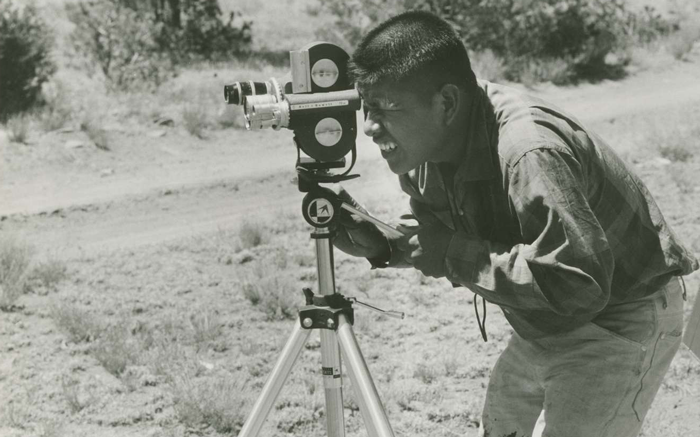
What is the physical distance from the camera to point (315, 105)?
2.23 m

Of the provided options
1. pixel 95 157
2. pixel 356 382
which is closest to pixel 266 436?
pixel 356 382

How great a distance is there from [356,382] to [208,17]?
12.4 m

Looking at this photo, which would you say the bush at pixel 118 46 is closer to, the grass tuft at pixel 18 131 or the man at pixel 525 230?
the grass tuft at pixel 18 131

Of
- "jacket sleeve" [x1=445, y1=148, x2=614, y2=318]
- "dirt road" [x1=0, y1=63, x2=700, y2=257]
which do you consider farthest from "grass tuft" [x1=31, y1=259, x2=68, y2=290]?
"jacket sleeve" [x1=445, y1=148, x2=614, y2=318]

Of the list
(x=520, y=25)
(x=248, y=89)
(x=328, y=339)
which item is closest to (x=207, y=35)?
(x=520, y=25)

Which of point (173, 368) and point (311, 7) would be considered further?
point (311, 7)

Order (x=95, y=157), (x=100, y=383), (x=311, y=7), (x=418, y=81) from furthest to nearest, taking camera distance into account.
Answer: (x=311, y=7)
(x=95, y=157)
(x=100, y=383)
(x=418, y=81)

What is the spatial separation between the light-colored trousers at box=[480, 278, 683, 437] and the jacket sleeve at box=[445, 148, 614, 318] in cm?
23

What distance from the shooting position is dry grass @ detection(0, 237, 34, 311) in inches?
190

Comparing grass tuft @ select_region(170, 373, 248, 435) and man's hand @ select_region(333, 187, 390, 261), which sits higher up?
man's hand @ select_region(333, 187, 390, 261)

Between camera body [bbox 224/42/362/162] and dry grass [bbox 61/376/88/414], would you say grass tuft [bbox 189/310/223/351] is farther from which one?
camera body [bbox 224/42/362/162]

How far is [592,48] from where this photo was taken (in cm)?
1284

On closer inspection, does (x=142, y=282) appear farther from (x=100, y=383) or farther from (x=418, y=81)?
(x=418, y=81)

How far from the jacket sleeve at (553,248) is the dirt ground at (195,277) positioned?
168cm
